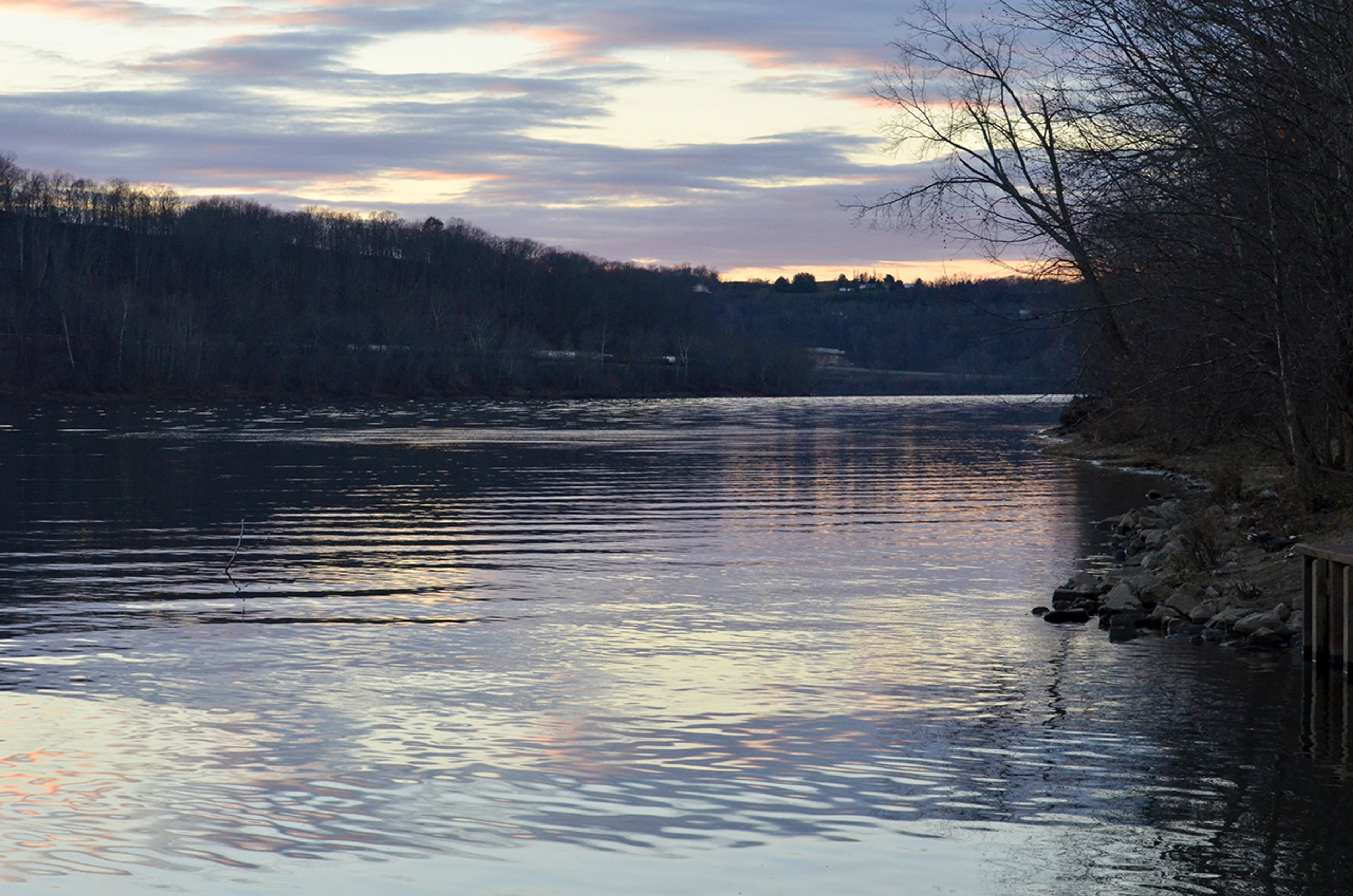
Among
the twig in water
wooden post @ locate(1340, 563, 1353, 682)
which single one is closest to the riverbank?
wooden post @ locate(1340, 563, 1353, 682)

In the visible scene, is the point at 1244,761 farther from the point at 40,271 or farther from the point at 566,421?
the point at 40,271

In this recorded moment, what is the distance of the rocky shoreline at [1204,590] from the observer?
1664cm


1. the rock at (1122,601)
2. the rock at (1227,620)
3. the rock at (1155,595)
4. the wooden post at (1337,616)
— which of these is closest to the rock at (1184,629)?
the rock at (1227,620)

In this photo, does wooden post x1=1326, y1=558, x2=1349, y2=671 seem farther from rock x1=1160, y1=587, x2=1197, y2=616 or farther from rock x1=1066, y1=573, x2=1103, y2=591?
rock x1=1066, y1=573, x2=1103, y2=591

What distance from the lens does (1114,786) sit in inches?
417

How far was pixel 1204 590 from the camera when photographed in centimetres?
1842

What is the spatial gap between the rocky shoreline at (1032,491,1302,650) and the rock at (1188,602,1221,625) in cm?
1

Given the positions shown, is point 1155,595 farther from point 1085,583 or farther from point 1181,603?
point 1085,583

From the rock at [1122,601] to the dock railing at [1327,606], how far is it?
2.78 m

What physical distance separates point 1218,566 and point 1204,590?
3.99 feet

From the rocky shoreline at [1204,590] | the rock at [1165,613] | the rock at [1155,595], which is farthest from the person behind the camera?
the rock at [1155,595]

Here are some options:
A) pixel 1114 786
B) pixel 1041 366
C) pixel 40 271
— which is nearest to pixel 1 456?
pixel 1041 366

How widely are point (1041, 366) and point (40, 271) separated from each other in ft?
502

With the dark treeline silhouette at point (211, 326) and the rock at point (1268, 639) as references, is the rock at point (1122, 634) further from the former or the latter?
the dark treeline silhouette at point (211, 326)
